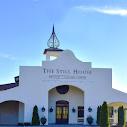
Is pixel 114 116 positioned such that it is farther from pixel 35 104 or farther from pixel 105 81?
pixel 35 104

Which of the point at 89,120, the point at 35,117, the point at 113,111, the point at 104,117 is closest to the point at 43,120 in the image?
the point at 35,117

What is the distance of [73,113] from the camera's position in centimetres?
4731

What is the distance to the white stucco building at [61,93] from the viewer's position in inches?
1766

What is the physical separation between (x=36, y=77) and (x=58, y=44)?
730cm

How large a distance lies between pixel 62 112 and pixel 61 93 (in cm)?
198

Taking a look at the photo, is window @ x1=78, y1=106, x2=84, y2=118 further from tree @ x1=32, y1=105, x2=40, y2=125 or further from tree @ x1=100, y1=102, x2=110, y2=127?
tree @ x1=100, y1=102, x2=110, y2=127

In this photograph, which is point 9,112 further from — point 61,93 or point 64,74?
point 64,74

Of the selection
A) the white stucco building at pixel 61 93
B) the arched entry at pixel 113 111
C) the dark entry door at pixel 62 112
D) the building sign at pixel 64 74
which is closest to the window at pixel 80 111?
the white stucco building at pixel 61 93

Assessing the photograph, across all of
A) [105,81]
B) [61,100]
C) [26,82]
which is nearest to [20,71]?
[26,82]

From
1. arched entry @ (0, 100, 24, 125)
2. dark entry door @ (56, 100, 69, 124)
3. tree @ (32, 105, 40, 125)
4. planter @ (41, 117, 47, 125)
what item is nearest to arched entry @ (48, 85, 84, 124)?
dark entry door @ (56, 100, 69, 124)

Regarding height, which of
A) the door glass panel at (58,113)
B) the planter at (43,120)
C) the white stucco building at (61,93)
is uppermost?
the white stucco building at (61,93)

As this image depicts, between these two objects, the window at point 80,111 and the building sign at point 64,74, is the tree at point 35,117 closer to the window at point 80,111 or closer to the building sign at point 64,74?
the building sign at point 64,74

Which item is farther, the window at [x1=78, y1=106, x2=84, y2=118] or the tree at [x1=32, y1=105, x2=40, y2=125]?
the window at [x1=78, y1=106, x2=84, y2=118]

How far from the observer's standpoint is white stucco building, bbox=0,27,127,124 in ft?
147
